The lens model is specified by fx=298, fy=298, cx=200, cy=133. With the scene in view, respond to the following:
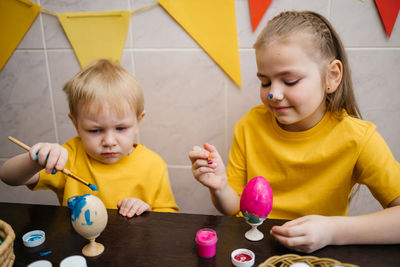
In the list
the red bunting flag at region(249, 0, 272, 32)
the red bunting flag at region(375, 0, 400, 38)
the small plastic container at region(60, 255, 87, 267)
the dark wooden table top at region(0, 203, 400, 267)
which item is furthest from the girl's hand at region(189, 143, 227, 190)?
the red bunting flag at region(375, 0, 400, 38)

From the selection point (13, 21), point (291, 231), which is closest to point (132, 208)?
point (291, 231)

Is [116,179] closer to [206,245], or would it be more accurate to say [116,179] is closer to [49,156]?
[49,156]

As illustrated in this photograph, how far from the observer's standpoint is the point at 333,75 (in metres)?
0.87

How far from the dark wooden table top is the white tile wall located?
0.60 m

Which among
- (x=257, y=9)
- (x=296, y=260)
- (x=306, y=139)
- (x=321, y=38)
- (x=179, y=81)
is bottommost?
(x=296, y=260)

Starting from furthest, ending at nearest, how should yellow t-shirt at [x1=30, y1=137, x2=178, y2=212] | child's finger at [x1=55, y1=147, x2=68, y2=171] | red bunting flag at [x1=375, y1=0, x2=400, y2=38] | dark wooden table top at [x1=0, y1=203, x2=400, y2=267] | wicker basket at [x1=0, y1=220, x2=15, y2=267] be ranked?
red bunting flag at [x1=375, y1=0, x2=400, y2=38], yellow t-shirt at [x1=30, y1=137, x2=178, y2=212], child's finger at [x1=55, y1=147, x2=68, y2=171], dark wooden table top at [x1=0, y1=203, x2=400, y2=267], wicker basket at [x1=0, y1=220, x2=15, y2=267]

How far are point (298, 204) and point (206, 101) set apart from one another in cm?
56

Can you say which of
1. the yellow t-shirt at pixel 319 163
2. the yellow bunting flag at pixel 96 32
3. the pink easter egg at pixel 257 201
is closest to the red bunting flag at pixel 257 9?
the yellow t-shirt at pixel 319 163

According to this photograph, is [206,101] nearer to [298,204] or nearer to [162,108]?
[162,108]

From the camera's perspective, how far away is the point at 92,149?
90 centimetres

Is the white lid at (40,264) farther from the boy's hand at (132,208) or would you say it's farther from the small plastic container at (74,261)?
the boy's hand at (132,208)

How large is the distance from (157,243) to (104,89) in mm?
477

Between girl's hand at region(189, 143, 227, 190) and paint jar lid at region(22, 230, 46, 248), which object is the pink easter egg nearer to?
girl's hand at region(189, 143, 227, 190)

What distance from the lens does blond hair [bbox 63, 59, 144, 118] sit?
869mm
